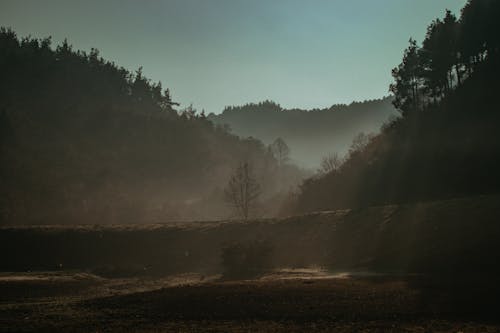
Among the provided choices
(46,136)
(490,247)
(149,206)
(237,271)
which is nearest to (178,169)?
(149,206)

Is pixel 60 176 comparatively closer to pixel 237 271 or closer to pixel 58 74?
pixel 58 74

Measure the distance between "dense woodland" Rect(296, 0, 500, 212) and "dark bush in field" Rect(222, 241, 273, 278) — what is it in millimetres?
25325

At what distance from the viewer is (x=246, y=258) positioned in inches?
1555

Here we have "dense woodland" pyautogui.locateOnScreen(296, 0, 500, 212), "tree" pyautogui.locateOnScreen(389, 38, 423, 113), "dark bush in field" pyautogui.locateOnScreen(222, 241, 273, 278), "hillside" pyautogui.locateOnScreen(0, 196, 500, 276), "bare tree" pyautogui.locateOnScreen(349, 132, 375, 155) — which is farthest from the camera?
"bare tree" pyautogui.locateOnScreen(349, 132, 375, 155)

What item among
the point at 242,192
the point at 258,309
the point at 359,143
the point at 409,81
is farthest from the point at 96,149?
the point at 258,309

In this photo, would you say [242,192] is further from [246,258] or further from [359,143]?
[246,258]

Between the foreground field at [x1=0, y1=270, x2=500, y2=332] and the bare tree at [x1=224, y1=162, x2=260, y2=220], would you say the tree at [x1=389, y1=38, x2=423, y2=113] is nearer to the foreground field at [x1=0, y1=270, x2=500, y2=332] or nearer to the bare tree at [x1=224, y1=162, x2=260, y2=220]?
the bare tree at [x1=224, y1=162, x2=260, y2=220]

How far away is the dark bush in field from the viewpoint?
38594 millimetres

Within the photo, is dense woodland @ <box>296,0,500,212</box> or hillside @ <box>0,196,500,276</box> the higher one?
dense woodland @ <box>296,0,500,212</box>

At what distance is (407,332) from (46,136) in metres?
126

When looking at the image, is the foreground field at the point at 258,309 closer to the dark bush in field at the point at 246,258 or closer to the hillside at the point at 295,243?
the hillside at the point at 295,243

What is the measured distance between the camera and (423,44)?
77438 mm

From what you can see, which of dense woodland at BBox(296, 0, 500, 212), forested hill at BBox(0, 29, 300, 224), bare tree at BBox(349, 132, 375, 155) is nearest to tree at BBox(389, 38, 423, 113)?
dense woodland at BBox(296, 0, 500, 212)

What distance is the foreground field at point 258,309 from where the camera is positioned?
57.9 ft
